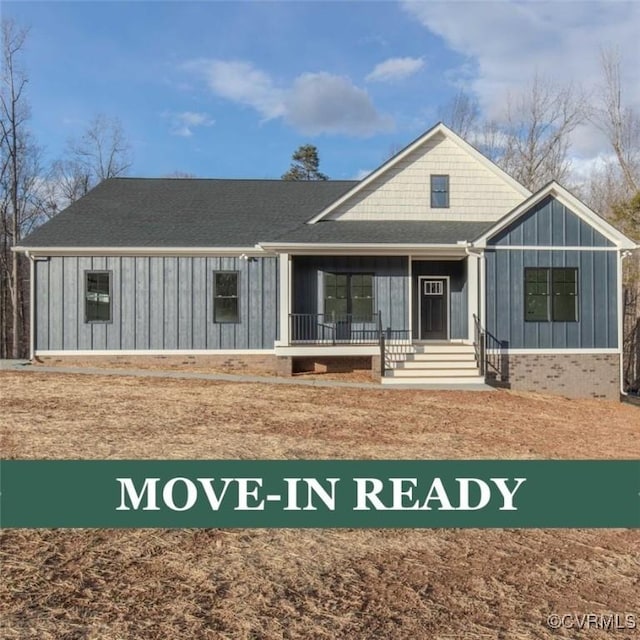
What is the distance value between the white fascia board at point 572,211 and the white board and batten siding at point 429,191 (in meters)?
2.29

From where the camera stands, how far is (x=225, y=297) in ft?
50.6

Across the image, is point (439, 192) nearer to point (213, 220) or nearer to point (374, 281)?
point (374, 281)

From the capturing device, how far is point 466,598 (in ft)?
10.7

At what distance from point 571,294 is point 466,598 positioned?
12263 mm

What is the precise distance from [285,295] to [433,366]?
166 inches

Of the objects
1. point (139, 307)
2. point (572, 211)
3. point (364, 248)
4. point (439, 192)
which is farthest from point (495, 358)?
point (139, 307)

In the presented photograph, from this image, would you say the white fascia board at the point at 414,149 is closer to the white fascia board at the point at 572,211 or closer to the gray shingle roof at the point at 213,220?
the gray shingle roof at the point at 213,220

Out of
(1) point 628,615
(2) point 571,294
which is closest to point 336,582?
(1) point 628,615

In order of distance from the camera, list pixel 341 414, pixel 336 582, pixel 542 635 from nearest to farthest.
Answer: pixel 542 635, pixel 336 582, pixel 341 414

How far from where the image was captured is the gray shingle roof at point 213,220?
1498 centimetres

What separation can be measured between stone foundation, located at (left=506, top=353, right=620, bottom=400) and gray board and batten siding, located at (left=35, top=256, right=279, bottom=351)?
6753 millimetres

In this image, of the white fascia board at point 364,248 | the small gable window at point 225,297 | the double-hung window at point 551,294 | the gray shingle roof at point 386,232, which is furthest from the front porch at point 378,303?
the small gable window at point 225,297

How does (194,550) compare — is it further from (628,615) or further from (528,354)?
(528,354)

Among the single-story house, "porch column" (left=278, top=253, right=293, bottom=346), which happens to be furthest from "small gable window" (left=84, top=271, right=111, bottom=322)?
"porch column" (left=278, top=253, right=293, bottom=346)
